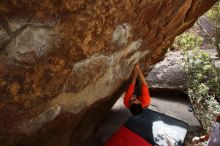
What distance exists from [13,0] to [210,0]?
15.5 ft

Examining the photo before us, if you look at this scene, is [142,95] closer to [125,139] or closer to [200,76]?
[125,139]

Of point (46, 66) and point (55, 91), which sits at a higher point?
point (46, 66)

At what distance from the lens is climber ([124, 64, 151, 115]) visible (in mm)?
6102

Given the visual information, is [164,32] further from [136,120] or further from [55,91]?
[55,91]

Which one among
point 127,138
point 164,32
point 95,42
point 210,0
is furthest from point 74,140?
point 210,0

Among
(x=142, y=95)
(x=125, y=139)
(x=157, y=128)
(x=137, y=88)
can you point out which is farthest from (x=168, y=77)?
(x=142, y=95)

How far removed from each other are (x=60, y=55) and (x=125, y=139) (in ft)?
12.2

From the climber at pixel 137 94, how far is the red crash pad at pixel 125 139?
2.84 ft

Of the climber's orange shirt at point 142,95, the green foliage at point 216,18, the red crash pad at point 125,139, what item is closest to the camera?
the climber's orange shirt at point 142,95

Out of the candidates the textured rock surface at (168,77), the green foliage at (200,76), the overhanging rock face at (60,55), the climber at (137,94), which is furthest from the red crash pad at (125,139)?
the textured rock surface at (168,77)

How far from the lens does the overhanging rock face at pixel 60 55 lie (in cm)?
330

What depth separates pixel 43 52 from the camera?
139 inches

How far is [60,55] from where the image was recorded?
147 inches

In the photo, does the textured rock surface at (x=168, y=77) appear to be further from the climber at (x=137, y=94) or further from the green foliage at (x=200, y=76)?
the climber at (x=137, y=94)
